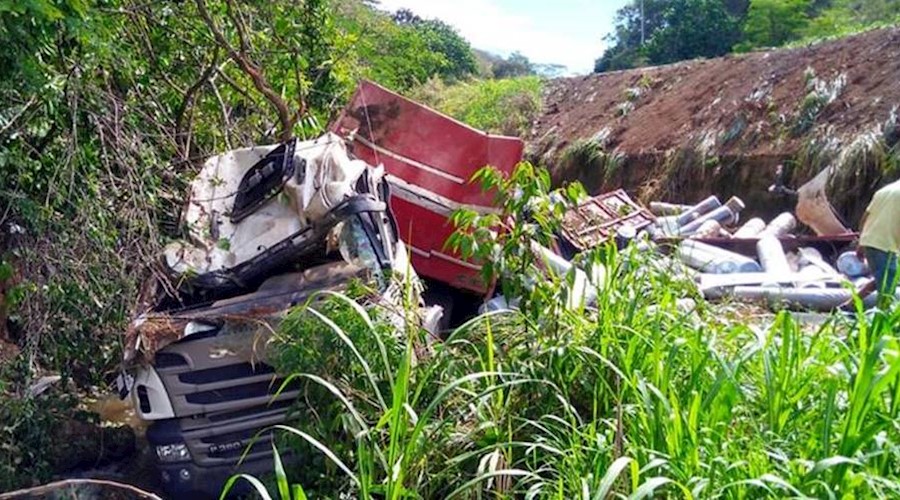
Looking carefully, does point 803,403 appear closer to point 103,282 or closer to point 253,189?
point 253,189

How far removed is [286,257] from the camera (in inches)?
189

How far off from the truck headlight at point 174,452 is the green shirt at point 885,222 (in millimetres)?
4852

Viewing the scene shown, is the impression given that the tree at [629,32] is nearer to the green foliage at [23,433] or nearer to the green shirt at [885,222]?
the green shirt at [885,222]

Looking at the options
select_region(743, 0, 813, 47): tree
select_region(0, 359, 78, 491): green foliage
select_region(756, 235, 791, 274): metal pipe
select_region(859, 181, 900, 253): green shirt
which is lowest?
select_region(0, 359, 78, 491): green foliage

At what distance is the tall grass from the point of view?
2.38 metres

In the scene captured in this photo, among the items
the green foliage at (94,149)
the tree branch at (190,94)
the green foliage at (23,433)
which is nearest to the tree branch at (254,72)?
the green foliage at (94,149)

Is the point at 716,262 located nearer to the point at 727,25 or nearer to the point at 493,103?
the point at 493,103

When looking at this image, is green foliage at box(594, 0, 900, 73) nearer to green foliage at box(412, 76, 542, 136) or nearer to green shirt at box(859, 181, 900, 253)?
green foliage at box(412, 76, 542, 136)

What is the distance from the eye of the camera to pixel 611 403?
10.7 ft

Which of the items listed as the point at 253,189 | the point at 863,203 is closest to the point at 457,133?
the point at 253,189

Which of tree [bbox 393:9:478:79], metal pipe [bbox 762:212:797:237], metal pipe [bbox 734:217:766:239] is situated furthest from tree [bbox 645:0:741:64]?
metal pipe [bbox 734:217:766:239]

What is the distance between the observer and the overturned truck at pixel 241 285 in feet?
13.8

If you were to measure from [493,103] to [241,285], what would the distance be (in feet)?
55.9

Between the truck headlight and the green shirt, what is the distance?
15.9ft
